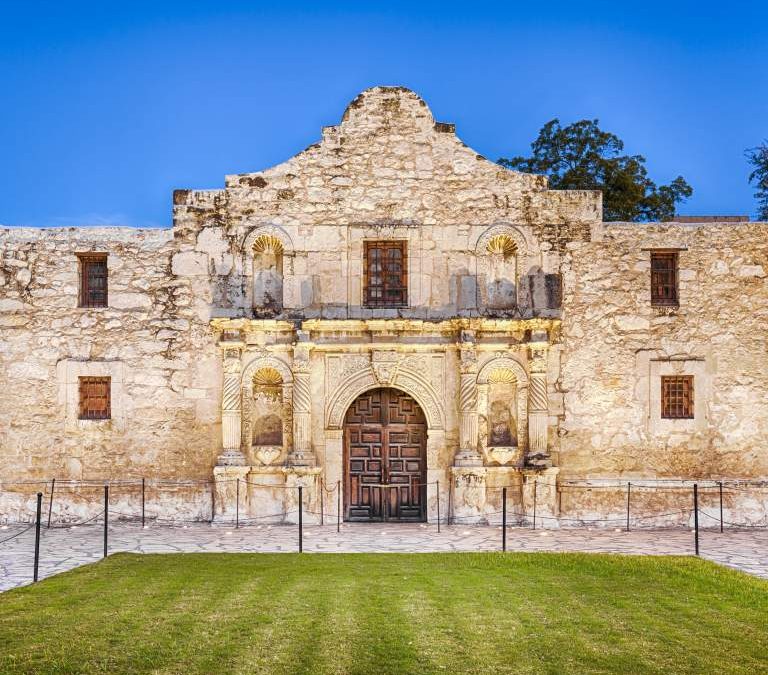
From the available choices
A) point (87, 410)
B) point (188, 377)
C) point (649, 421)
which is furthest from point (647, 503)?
point (87, 410)

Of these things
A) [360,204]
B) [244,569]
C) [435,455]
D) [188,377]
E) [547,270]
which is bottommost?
[244,569]

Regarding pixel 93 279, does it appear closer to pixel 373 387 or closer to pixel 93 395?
pixel 93 395

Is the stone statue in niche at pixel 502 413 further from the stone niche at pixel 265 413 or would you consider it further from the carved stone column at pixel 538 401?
the stone niche at pixel 265 413

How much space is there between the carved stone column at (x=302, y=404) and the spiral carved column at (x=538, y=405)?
403 cm

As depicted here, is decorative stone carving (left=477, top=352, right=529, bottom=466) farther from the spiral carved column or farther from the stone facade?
the spiral carved column

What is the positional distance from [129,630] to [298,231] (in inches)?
375

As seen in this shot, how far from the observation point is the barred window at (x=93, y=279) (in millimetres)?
16359

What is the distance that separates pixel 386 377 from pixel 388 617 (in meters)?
7.78

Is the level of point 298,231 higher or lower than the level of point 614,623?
higher

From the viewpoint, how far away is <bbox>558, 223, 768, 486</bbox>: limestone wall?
1587 cm

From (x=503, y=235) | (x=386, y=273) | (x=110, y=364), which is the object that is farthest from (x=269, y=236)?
(x=503, y=235)

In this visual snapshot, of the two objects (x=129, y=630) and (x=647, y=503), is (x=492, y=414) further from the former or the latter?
(x=129, y=630)

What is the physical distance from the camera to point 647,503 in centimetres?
1571

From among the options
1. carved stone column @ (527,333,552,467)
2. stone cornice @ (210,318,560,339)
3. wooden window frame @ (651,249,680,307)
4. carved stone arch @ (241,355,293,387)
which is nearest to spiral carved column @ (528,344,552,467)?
carved stone column @ (527,333,552,467)
